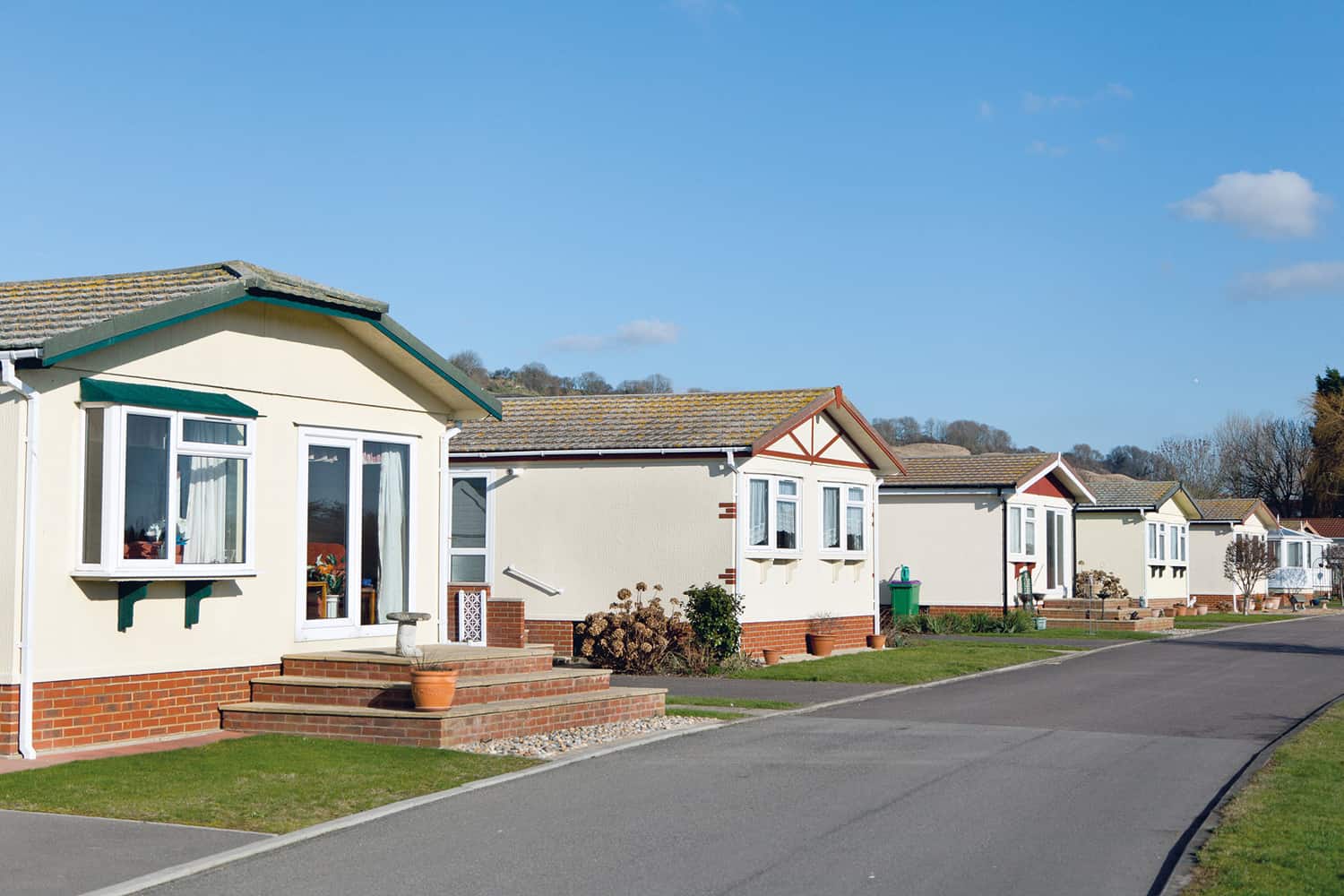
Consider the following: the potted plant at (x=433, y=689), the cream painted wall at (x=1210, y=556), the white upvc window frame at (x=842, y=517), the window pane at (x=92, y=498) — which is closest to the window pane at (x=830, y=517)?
the white upvc window frame at (x=842, y=517)

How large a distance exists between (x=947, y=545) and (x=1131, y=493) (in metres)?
12.3

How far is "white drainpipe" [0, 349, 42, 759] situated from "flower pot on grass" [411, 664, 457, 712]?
3070 mm

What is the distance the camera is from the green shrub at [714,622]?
22.0 m

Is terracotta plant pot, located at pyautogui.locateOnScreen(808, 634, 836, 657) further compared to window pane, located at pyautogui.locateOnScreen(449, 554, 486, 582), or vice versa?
terracotta plant pot, located at pyautogui.locateOnScreen(808, 634, 836, 657)

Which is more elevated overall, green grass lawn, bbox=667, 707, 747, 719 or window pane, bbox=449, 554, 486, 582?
window pane, bbox=449, 554, 486, 582

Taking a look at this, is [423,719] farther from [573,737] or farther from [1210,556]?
[1210,556]

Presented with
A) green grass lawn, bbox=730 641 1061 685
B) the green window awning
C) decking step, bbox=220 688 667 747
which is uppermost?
the green window awning

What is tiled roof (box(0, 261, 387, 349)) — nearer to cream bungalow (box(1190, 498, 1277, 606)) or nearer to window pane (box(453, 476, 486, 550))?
window pane (box(453, 476, 486, 550))

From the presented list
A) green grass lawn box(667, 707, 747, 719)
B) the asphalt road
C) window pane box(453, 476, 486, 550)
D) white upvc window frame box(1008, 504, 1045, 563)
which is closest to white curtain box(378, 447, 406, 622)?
green grass lawn box(667, 707, 747, 719)

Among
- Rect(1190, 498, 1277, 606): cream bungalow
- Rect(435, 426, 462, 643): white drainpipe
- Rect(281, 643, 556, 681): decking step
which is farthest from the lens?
Rect(1190, 498, 1277, 606): cream bungalow

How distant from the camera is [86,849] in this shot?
8570 millimetres

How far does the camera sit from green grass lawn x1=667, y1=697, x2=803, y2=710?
1675 cm

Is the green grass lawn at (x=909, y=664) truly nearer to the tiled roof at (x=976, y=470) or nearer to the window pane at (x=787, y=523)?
the window pane at (x=787, y=523)

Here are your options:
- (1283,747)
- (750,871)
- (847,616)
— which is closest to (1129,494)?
(847,616)
